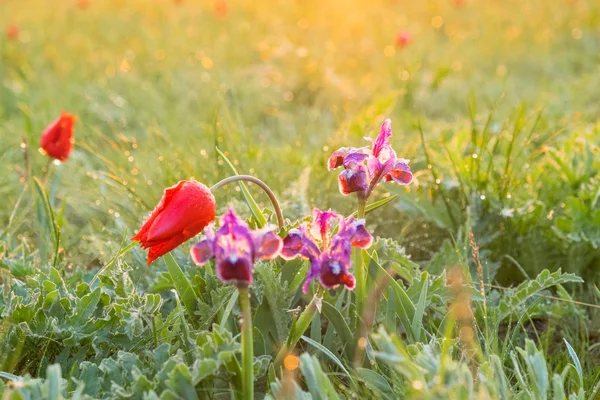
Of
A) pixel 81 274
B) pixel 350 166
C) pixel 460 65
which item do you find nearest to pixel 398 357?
pixel 350 166

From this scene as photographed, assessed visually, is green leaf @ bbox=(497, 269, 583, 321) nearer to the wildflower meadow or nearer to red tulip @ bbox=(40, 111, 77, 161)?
the wildflower meadow

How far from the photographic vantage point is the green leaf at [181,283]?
1.53 m

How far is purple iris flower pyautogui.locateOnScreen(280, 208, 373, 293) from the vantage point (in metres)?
1.18

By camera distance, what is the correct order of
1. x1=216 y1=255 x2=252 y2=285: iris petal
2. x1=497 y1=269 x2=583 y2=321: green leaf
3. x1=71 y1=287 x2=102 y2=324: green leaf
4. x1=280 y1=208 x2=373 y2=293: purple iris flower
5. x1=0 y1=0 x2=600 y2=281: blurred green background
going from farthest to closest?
1. x1=0 y1=0 x2=600 y2=281: blurred green background
2. x1=497 y1=269 x2=583 y2=321: green leaf
3. x1=71 y1=287 x2=102 y2=324: green leaf
4. x1=280 y1=208 x2=373 y2=293: purple iris flower
5. x1=216 y1=255 x2=252 y2=285: iris petal

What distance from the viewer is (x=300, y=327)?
4.43 ft

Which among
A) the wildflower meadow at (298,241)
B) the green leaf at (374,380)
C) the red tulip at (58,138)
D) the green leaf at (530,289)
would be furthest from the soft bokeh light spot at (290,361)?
the red tulip at (58,138)

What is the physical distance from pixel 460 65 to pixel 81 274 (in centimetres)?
355

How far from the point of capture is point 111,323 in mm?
1464

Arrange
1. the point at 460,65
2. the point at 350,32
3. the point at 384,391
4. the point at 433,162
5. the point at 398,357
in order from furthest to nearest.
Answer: the point at 350,32 → the point at 460,65 → the point at 433,162 → the point at 384,391 → the point at 398,357

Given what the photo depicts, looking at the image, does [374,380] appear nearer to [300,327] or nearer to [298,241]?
[300,327]

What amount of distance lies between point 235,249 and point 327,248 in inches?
8.7

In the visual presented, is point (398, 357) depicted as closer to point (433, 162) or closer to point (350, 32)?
point (433, 162)

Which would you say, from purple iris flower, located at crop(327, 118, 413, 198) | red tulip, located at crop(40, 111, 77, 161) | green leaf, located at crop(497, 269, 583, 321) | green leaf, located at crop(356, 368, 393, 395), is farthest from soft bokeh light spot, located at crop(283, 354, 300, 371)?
red tulip, located at crop(40, 111, 77, 161)

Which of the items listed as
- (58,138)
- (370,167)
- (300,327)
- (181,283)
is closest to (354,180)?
(370,167)
